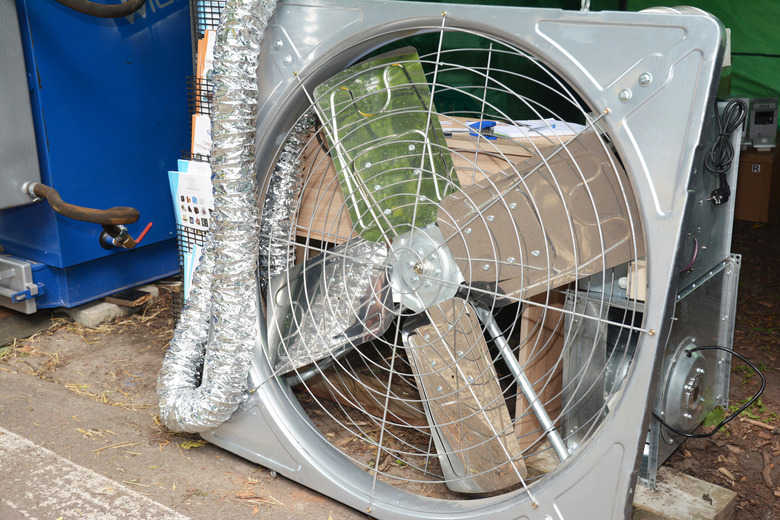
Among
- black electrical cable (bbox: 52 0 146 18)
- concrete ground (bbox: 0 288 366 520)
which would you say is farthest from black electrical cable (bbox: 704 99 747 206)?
black electrical cable (bbox: 52 0 146 18)

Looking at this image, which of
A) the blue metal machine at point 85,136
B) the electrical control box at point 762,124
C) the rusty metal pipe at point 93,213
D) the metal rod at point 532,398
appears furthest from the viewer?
the electrical control box at point 762,124

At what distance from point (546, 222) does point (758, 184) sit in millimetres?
3559

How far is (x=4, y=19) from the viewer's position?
8.25 feet

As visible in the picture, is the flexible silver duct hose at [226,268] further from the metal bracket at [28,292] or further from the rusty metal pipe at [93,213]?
the metal bracket at [28,292]

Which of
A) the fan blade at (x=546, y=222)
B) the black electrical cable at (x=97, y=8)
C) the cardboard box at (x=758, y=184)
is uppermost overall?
the black electrical cable at (x=97, y=8)

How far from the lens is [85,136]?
285 centimetres

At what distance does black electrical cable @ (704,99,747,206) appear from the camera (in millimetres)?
1855

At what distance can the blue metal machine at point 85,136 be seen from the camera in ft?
8.59

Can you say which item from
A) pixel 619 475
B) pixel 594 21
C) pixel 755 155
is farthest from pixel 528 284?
pixel 755 155

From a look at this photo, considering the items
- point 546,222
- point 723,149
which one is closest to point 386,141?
point 546,222

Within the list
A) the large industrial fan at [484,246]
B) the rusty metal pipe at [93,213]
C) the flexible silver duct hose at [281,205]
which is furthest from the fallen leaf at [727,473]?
the rusty metal pipe at [93,213]

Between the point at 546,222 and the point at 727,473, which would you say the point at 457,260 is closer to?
the point at 546,222

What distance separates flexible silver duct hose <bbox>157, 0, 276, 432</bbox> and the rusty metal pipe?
50 centimetres

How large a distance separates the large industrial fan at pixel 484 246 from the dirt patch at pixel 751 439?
0.28 m
